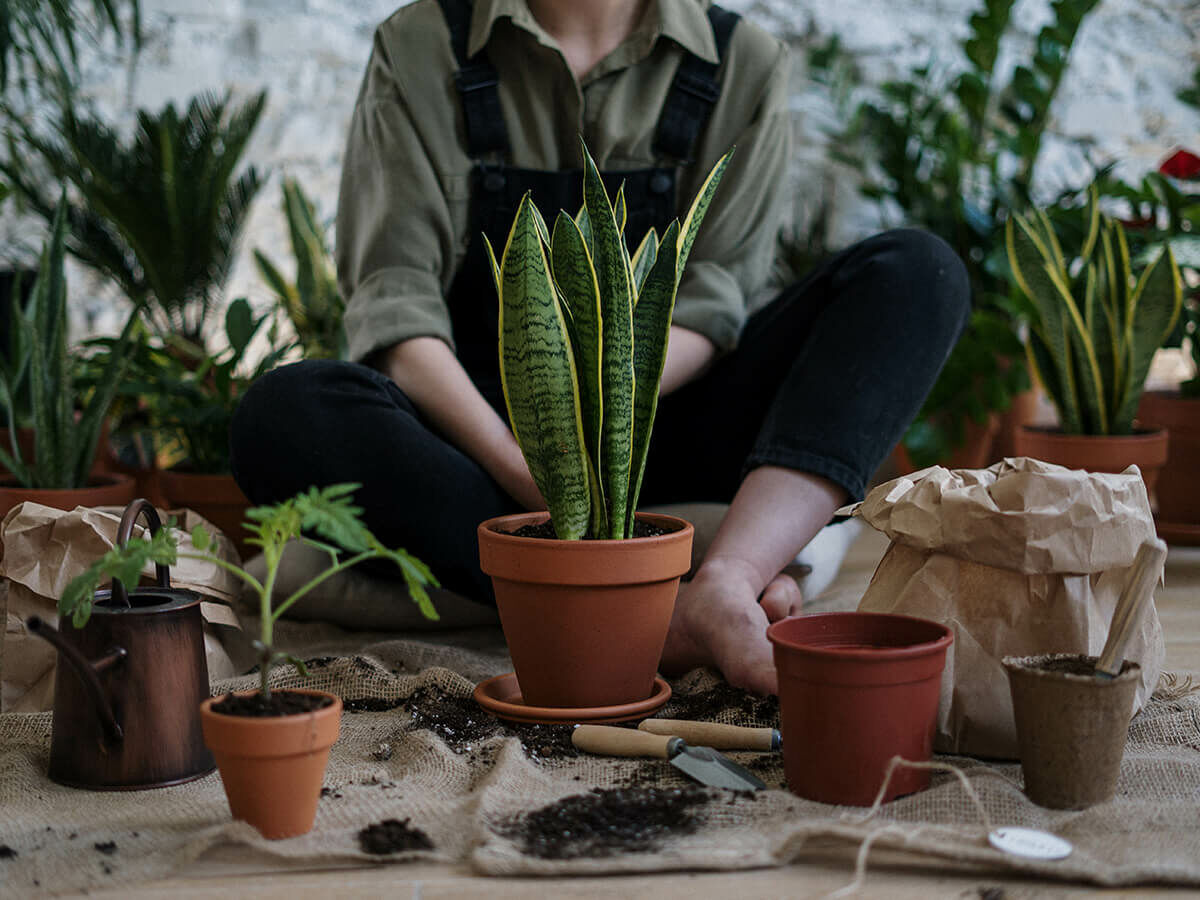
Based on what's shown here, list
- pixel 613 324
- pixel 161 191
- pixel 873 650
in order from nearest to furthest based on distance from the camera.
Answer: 1. pixel 873 650
2. pixel 613 324
3. pixel 161 191

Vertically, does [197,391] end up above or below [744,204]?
below

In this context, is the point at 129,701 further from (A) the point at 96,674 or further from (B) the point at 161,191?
(B) the point at 161,191

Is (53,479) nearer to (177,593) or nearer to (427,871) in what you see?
(177,593)

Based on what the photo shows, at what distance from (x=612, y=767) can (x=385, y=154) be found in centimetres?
88

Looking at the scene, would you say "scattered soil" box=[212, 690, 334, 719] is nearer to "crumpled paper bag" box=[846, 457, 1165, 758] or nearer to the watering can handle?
the watering can handle

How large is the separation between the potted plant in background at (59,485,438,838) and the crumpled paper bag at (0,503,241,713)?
374 millimetres

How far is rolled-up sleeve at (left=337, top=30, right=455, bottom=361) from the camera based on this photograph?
142 centimetres

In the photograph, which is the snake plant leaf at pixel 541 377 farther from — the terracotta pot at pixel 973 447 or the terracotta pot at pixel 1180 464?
the terracotta pot at pixel 973 447

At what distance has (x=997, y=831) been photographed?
0.79 metres

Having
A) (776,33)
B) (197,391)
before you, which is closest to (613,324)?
(197,391)

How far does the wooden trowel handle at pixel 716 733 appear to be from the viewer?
0.98m

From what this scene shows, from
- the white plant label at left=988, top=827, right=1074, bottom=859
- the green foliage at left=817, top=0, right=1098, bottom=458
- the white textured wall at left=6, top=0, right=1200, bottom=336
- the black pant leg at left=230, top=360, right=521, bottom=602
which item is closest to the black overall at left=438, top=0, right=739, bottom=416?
the black pant leg at left=230, top=360, right=521, bottom=602

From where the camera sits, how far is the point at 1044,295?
1.83m

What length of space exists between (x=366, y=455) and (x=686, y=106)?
64 centimetres
